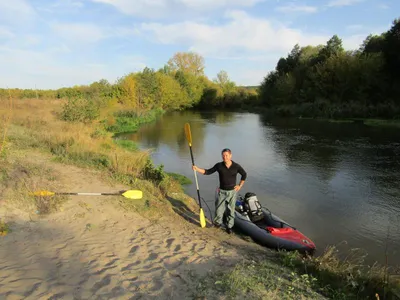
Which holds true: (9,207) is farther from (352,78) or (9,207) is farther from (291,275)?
(352,78)

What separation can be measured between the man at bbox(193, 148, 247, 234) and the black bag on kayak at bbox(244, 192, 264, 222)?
893 mm

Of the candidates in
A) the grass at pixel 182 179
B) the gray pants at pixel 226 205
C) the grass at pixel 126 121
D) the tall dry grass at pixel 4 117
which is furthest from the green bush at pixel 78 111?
the gray pants at pixel 226 205

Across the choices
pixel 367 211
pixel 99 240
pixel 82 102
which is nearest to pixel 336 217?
pixel 367 211

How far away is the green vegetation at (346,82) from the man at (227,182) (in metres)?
28.1

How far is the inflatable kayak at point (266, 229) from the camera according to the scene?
20.2 feet

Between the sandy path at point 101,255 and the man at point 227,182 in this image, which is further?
the man at point 227,182

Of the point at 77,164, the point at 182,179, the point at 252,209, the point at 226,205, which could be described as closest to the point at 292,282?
the point at 226,205

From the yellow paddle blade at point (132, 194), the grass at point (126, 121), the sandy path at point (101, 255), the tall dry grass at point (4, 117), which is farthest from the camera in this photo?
the grass at point (126, 121)

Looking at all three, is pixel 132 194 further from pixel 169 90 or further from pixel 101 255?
pixel 169 90

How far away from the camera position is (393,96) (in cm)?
3155

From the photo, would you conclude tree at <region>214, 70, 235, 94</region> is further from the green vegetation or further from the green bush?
the green bush

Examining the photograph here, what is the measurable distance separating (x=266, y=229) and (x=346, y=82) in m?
33.6

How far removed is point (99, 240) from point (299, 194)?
7103 millimetres

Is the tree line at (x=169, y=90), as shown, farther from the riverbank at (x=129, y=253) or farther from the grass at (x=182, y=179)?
the riverbank at (x=129, y=253)
